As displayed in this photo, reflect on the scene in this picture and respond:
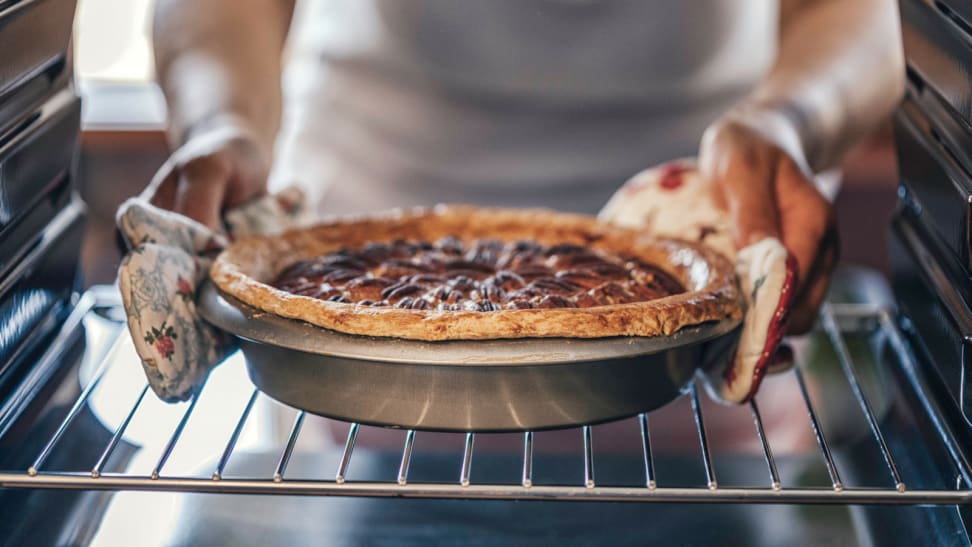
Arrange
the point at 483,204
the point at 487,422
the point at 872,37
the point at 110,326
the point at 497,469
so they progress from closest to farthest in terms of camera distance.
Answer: the point at 487,422
the point at 497,469
the point at 110,326
the point at 872,37
the point at 483,204

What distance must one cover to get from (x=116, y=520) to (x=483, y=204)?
3.71ft

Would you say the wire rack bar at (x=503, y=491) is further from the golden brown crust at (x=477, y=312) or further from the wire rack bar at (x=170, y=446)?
the golden brown crust at (x=477, y=312)

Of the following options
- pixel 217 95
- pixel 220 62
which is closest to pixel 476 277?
pixel 217 95

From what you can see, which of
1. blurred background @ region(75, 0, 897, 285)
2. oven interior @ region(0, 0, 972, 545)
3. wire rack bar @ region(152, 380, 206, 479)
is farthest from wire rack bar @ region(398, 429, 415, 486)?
blurred background @ region(75, 0, 897, 285)

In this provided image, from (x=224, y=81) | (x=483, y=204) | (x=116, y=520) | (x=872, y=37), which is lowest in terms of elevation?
(x=116, y=520)

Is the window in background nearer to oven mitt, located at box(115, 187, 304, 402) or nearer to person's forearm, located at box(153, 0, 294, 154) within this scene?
person's forearm, located at box(153, 0, 294, 154)

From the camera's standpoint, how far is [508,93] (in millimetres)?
1944

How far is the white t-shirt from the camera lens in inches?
74.9

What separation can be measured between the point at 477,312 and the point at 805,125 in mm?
878

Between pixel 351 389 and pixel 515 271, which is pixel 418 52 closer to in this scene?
pixel 515 271

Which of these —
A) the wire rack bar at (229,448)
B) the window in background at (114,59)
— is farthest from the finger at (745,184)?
the window in background at (114,59)

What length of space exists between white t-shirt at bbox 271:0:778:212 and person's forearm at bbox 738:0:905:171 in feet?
0.49

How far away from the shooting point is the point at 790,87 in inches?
65.7

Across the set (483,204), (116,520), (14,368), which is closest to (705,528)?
(116,520)
